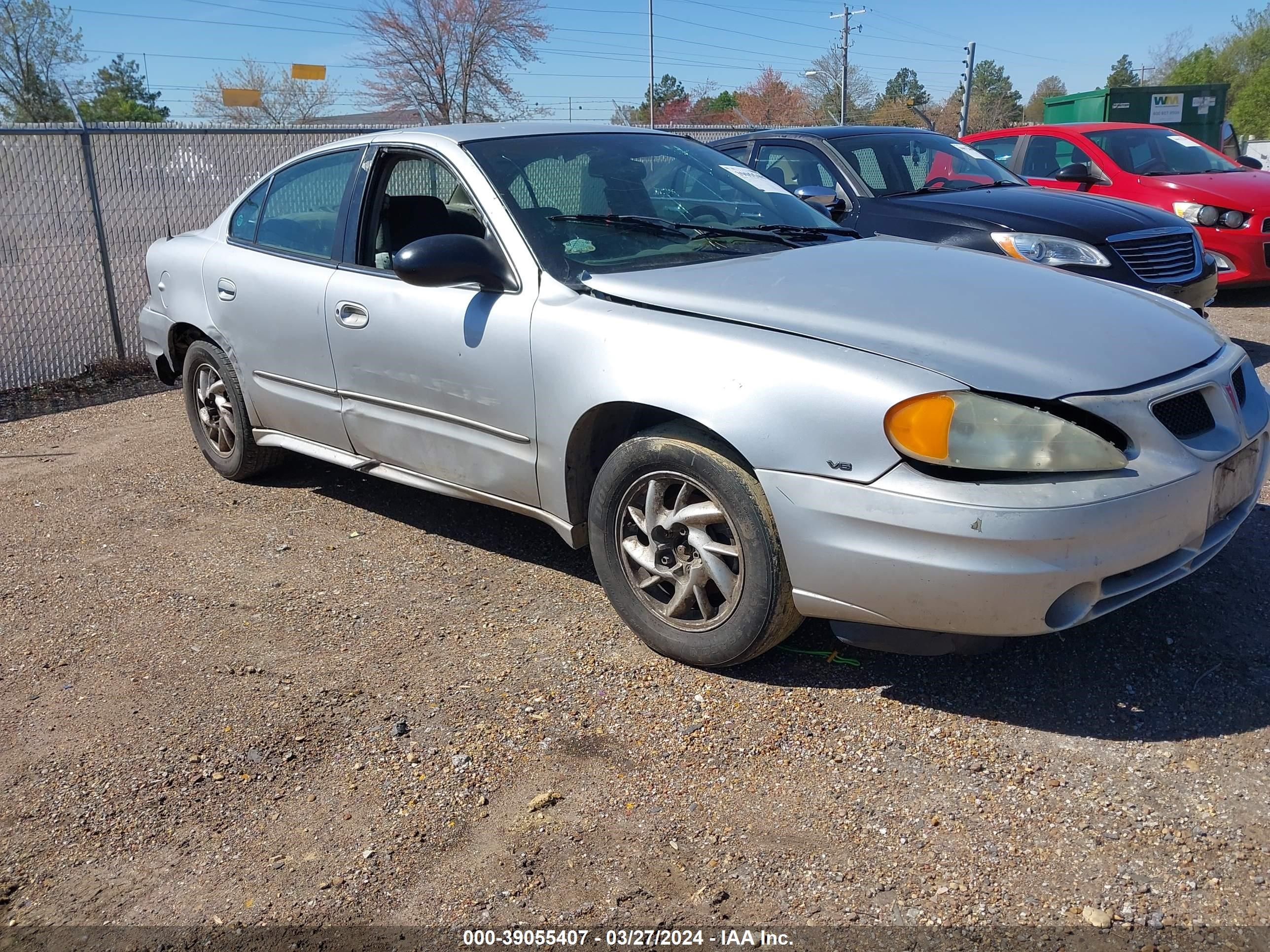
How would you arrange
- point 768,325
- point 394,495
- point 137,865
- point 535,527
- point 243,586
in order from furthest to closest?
point 394,495 → point 535,527 → point 243,586 → point 768,325 → point 137,865

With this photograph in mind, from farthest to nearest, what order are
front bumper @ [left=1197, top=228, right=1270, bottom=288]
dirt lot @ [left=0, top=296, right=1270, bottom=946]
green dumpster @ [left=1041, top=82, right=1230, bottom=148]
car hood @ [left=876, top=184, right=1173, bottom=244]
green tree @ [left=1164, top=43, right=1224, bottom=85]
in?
green tree @ [left=1164, top=43, right=1224, bottom=85]
green dumpster @ [left=1041, top=82, right=1230, bottom=148]
front bumper @ [left=1197, top=228, right=1270, bottom=288]
car hood @ [left=876, top=184, right=1173, bottom=244]
dirt lot @ [left=0, top=296, right=1270, bottom=946]

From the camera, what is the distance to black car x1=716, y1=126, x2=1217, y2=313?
677cm

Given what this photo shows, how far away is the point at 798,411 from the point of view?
3.01 meters

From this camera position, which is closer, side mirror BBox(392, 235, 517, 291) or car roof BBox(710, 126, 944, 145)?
side mirror BBox(392, 235, 517, 291)

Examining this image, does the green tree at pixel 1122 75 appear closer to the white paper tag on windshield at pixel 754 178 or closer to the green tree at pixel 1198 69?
the green tree at pixel 1198 69

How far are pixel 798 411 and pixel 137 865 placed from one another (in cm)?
204

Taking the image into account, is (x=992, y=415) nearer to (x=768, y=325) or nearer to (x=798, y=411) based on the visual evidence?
(x=798, y=411)

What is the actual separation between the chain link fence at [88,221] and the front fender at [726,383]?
191 inches

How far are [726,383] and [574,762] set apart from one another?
3.76 feet

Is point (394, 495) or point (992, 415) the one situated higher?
point (992, 415)

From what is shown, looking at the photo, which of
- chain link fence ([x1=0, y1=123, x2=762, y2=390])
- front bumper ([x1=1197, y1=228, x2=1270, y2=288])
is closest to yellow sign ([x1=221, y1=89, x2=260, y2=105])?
chain link fence ([x1=0, y1=123, x2=762, y2=390])

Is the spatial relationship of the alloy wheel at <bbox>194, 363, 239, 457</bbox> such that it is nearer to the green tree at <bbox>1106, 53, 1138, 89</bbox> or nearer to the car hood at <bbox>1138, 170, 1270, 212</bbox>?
the car hood at <bbox>1138, 170, 1270, 212</bbox>

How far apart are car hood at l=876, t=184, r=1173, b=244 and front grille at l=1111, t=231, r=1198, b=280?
9 cm

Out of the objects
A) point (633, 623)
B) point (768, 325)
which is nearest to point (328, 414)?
point (633, 623)
